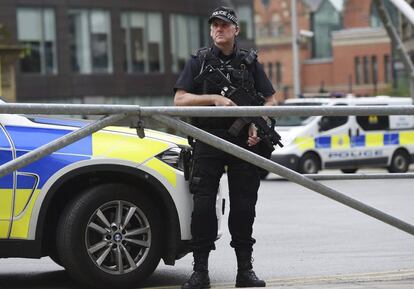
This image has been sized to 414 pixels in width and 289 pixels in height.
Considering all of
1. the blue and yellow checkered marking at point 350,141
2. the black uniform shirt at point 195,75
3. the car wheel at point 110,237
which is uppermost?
the black uniform shirt at point 195,75

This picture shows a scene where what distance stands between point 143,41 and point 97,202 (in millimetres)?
46371

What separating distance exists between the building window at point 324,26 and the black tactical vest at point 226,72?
335 ft

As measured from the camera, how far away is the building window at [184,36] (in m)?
53.9

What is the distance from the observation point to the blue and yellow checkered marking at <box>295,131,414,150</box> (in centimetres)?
2277

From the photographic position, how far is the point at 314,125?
901 inches

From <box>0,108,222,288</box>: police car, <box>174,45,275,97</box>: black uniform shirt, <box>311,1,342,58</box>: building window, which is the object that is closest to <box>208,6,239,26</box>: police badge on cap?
<box>174,45,275,97</box>: black uniform shirt

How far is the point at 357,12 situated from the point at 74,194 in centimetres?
10347

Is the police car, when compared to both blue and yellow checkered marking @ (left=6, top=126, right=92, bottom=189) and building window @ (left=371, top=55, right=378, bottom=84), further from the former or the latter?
building window @ (left=371, top=55, right=378, bottom=84)

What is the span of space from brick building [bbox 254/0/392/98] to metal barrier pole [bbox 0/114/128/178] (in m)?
91.3

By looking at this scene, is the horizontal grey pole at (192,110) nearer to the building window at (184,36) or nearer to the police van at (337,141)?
the police van at (337,141)

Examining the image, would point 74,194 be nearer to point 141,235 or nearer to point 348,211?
point 141,235

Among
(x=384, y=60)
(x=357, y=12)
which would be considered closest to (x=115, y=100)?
(x=384, y=60)

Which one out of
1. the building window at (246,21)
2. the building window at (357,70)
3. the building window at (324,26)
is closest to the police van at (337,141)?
the building window at (246,21)

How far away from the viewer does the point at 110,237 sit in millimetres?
6500
